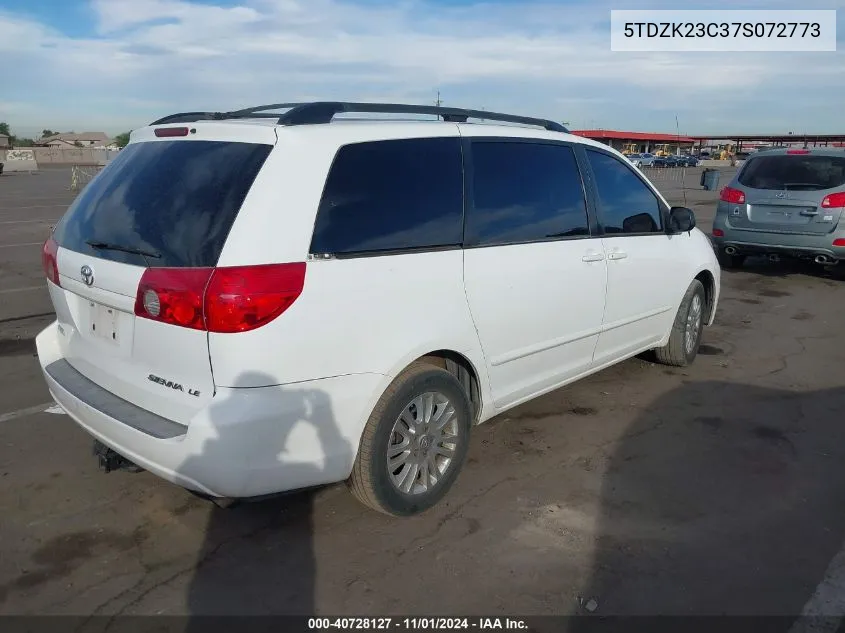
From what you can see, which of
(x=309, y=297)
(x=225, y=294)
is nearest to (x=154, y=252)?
(x=225, y=294)

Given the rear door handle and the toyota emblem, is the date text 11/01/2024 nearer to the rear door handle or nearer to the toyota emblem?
the toyota emblem

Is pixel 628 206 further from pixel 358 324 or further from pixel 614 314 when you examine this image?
pixel 358 324

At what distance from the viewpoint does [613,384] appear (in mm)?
5359

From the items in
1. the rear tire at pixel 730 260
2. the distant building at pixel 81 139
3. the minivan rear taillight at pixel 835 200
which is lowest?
the rear tire at pixel 730 260

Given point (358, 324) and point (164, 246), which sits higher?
point (164, 246)

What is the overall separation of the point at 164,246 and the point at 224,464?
90cm

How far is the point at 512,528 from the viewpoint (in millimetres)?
3340

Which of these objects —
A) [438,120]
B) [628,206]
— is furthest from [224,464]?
[628,206]

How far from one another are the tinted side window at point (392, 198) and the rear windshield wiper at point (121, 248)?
0.65 m

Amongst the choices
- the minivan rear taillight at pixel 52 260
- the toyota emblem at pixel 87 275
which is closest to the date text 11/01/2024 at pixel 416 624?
the toyota emblem at pixel 87 275

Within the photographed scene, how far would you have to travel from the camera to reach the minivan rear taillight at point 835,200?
28.3 ft

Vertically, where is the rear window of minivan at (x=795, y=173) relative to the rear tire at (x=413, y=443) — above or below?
above

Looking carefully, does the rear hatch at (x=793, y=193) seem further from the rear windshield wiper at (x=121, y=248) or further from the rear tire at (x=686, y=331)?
the rear windshield wiper at (x=121, y=248)

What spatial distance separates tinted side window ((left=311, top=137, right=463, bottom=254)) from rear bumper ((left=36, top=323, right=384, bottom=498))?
0.61m
